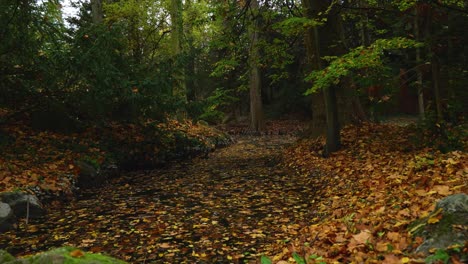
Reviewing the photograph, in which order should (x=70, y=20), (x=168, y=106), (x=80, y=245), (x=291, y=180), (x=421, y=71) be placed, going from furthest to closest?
1. (x=70, y=20)
2. (x=168, y=106)
3. (x=291, y=180)
4. (x=421, y=71)
5. (x=80, y=245)

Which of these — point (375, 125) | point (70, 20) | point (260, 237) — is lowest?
point (260, 237)

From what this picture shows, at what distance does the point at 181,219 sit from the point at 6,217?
10.6ft

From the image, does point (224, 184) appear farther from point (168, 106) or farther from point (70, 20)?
point (70, 20)

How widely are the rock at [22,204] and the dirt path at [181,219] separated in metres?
0.32

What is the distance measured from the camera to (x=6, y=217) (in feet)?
21.6

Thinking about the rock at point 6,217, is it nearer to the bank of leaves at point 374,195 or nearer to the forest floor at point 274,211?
the forest floor at point 274,211

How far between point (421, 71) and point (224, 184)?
6.00 metres

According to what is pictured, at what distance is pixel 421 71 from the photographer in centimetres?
916

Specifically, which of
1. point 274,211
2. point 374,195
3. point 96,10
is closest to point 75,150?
point 96,10

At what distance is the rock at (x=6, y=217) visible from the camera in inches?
254

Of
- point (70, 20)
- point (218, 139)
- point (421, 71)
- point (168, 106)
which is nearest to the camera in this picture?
point (421, 71)

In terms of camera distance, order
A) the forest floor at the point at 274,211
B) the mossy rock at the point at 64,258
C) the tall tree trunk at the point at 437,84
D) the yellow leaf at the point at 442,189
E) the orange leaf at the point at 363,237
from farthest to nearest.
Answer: the tall tree trunk at the point at 437,84, the yellow leaf at the point at 442,189, the forest floor at the point at 274,211, the orange leaf at the point at 363,237, the mossy rock at the point at 64,258

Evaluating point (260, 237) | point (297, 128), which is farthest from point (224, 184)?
point (297, 128)

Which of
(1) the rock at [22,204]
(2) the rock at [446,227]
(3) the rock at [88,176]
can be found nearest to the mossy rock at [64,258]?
(2) the rock at [446,227]
